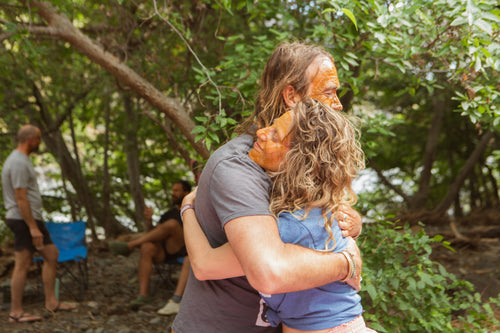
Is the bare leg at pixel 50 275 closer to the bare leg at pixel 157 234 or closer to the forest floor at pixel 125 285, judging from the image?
the forest floor at pixel 125 285

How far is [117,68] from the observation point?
13.0 feet

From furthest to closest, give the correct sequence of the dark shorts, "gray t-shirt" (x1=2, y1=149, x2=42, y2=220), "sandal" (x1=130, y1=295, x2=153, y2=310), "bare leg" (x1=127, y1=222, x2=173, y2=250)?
"bare leg" (x1=127, y1=222, x2=173, y2=250)
"sandal" (x1=130, y1=295, x2=153, y2=310)
the dark shorts
"gray t-shirt" (x1=2, y1=149, x2=42, y2=220)

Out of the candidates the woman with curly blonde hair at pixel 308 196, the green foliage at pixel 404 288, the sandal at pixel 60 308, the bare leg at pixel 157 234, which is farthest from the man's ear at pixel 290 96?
the sandal at pixel 60 308

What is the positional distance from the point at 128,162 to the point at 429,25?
5.72m

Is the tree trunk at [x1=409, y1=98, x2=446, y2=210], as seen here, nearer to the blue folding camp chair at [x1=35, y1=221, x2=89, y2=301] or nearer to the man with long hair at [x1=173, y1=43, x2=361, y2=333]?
the blue folding camp chair at [x1=35, y1=221, x2=89, y2=301]

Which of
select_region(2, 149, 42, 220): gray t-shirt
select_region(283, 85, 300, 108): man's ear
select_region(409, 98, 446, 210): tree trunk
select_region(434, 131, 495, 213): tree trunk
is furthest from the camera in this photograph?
select_region(409, 98, 446, 210): tree trunk

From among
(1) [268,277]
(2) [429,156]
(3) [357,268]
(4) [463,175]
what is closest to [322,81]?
(3) [357,268]

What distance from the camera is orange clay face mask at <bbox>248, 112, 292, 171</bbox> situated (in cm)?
137

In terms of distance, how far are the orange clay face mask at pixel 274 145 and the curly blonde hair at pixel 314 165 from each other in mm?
18

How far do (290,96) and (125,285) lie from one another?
17.9 ft

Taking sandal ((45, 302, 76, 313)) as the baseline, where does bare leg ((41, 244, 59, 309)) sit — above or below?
above

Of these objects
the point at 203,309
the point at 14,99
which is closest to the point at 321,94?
the point at 203,309

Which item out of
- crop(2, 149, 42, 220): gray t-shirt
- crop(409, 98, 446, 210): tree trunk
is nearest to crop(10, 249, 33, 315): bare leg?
crop(2, 149, 42, 220): gray t-shirt

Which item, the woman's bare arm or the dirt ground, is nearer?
the woman's bare arm
